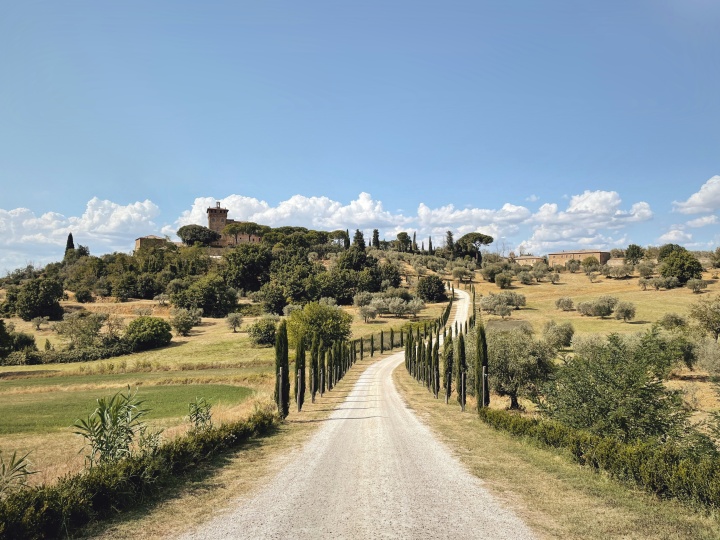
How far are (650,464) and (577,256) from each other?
191 meters

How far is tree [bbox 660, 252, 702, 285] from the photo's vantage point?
9262cm

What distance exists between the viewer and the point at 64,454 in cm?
1600

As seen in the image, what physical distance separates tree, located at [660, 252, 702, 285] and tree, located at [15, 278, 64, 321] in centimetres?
13003

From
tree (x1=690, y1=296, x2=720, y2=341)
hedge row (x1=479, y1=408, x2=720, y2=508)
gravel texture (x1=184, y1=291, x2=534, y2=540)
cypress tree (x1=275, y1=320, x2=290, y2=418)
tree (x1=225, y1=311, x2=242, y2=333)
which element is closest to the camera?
gravel texture (x1=184, y1=291, x2=534, y2=540)

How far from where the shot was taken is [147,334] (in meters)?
66.9

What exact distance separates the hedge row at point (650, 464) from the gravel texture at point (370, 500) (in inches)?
129

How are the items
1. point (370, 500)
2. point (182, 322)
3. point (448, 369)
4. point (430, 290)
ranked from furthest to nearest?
point (430, 290)
point (182, 322)
point (448, 369)
point (370, 500)

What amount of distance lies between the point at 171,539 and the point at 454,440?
34.6 feet

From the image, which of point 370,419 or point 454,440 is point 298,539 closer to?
point 454,440

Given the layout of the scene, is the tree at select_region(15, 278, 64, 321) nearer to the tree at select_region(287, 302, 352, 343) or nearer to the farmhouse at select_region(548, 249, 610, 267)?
the tree at select_region(287, 302, 352, 343)

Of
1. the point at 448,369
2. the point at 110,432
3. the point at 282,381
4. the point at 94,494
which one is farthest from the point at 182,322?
the point at 94,494

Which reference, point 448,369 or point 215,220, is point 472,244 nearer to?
point 215,220

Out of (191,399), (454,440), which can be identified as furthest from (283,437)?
(191,399)

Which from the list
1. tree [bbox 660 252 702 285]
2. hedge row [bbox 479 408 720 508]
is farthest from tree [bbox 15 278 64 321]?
tree [bbox 660 252 702 285]
